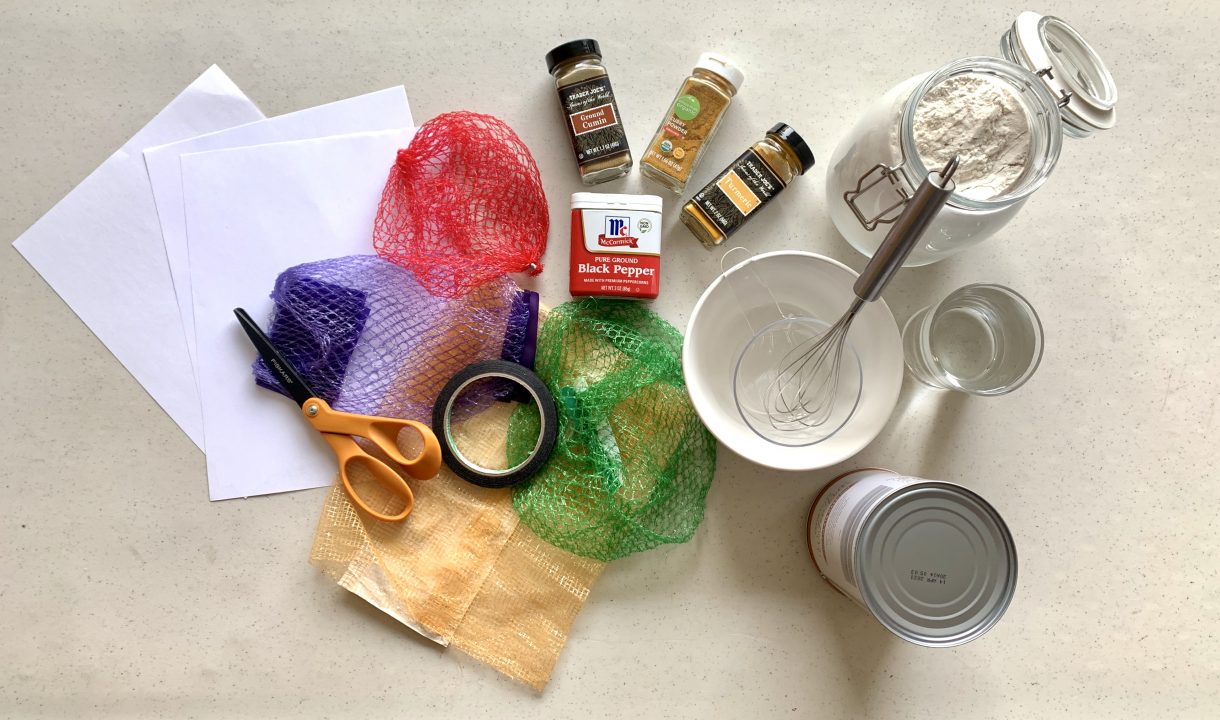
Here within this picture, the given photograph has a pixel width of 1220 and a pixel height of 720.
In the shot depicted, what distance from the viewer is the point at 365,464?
658mm

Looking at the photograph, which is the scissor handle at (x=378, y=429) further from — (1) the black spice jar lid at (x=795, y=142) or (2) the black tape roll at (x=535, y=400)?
(1) the black spice jar lid at (x=795, y=142)

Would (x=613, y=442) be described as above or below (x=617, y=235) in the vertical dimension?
below

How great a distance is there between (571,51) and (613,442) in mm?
340

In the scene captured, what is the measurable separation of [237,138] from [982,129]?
638 mm

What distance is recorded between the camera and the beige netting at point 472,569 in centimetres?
66

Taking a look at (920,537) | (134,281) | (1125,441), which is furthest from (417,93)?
(1125,441)

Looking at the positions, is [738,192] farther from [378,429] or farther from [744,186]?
[378,429]

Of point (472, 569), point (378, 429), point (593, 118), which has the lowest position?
point (472, 569)

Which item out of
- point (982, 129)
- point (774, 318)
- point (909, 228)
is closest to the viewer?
point (909, 228)

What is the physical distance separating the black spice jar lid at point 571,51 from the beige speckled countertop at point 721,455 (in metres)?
0.05

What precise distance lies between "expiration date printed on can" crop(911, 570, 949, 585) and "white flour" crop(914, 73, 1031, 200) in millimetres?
288

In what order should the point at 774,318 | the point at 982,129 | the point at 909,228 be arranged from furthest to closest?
the point at 774,318 → the point at 982,129 → the point at 909,228

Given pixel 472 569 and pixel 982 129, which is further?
pixel 472 569

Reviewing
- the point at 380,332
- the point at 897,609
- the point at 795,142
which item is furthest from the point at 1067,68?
the point at 380,332
